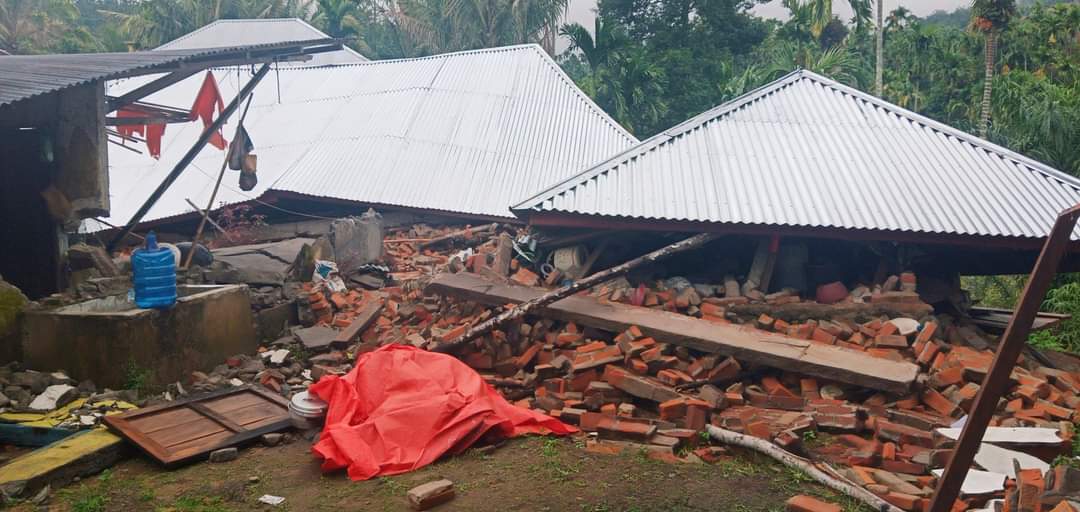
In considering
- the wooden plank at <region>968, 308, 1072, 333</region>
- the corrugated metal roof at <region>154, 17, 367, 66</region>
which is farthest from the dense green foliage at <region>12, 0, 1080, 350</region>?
the wooden plank at <region>968, 308, 1072, 333</region>

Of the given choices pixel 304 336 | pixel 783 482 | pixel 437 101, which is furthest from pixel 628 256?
pixel 437 101

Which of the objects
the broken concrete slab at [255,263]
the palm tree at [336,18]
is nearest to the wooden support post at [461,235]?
the broken concrete slab at [255,263]

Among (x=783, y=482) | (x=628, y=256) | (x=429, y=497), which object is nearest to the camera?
(x=429, y=497)

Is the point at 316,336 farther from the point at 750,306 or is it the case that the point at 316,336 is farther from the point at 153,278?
the point at 750,306

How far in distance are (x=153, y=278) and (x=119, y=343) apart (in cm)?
80

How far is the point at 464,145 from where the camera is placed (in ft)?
54.6

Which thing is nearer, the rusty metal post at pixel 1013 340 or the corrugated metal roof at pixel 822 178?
the rusty metal post at pixel 1013 340

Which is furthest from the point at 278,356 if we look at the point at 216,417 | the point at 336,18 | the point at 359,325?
the point at 336,18

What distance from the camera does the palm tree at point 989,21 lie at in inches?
829

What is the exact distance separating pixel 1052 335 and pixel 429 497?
15.7 metres

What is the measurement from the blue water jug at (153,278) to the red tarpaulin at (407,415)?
2.10m

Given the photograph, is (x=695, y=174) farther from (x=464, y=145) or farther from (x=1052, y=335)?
(x=1052, y=335)

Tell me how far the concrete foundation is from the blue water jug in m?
0.12

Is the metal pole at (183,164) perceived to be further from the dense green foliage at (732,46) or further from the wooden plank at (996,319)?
the dense green foliage at (732,46)
